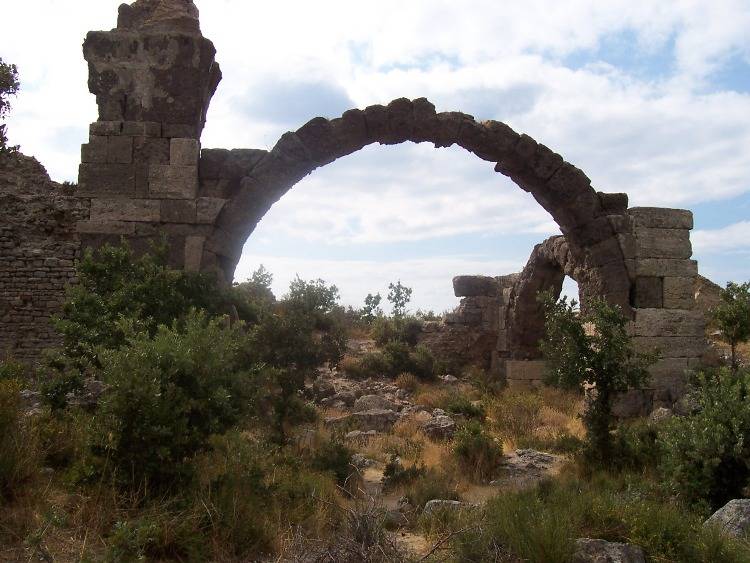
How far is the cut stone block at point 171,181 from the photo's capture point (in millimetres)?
8578

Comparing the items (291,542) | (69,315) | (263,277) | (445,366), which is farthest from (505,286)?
(291,542)

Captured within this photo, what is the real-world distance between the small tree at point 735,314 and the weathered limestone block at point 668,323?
29 centimetres

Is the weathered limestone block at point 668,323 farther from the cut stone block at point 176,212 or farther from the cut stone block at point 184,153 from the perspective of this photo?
the cut stone block at point 184,153

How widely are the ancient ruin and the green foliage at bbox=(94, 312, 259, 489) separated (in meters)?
3.61

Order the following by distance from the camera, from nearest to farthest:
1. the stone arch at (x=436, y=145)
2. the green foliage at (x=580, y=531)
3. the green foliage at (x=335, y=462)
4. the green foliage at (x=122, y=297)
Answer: the green foliage at (x=580, y=531) < the green foliage at (x=122, y=297) < the green foliage at (x=335, y=462) < the stone arch at (x=436, y=145)

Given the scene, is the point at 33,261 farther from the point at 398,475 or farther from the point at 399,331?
the point at 399,331

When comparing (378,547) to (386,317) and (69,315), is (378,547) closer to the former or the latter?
(69,315)

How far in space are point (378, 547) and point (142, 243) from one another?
221 inches

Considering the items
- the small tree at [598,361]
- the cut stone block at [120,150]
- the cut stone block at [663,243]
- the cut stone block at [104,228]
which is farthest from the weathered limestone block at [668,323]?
the cut stone block at [120,150]

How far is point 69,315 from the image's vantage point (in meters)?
6.89

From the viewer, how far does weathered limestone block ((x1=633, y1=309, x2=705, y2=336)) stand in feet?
31.3


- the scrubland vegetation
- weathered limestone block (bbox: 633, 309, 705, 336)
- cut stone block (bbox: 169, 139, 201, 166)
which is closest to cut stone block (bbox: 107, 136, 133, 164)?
cut stone block (bbox: 169, 139, 201, 166)

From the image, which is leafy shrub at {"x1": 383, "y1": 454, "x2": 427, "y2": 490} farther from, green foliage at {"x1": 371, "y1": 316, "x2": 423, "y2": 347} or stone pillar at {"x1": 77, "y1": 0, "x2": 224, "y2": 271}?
green foliage at {"x1": 371, "y1": 316, "x2": 423, "y2": 347}

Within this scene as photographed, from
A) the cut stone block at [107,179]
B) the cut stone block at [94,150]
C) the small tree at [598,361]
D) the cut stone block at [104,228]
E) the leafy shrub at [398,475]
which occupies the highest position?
the cut stone block at [94,150]
